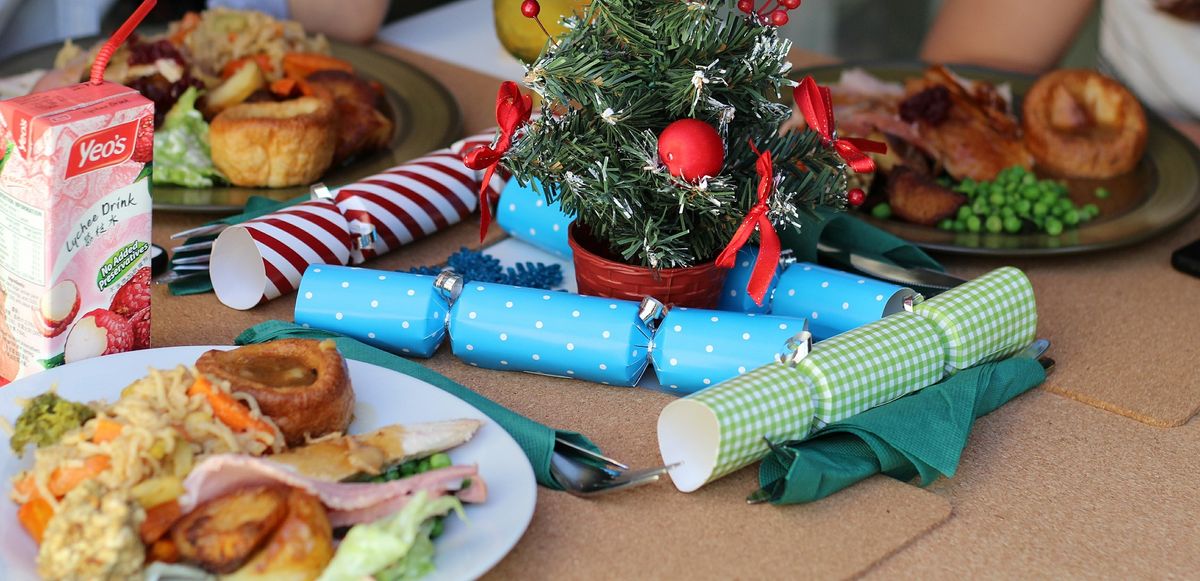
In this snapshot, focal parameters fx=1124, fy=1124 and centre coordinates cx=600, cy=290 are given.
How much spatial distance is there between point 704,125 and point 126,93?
Result: 484mm

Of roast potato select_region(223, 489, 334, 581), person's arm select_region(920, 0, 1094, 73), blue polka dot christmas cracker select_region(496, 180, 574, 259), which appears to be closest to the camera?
roast potato select_region(223, 489, 334, 581)

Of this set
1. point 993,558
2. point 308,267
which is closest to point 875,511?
point 993,558

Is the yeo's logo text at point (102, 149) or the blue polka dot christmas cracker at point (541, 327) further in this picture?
the blue polka dot christmas cracker at point (541, 327)

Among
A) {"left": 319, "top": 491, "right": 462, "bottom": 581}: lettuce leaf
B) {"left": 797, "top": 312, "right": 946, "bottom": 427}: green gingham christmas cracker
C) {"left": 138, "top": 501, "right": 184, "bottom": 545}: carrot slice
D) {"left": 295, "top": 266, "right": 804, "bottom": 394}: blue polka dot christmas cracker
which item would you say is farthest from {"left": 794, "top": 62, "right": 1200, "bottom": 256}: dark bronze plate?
{"left": 138, "top": 501, "right": 184, "bottom": 545}: carrot slice

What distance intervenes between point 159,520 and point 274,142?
30.1 inches

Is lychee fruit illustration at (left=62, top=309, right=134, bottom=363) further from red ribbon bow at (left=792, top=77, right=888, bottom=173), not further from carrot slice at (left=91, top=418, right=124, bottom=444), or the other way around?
red ribbon bow at (left=792, top=77, right=888, bottom=173)

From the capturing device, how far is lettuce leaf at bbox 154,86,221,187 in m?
1.43

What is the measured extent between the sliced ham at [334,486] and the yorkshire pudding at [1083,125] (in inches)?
45.1

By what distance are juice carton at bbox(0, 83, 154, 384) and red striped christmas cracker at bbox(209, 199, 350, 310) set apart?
0.19 meters

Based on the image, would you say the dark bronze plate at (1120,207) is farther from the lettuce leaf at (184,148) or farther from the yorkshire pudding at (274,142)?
the lettuce leaf at (184,148)

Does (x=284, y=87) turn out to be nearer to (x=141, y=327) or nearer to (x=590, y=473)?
(x=141, y=327)

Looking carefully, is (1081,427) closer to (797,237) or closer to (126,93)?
(797,237)

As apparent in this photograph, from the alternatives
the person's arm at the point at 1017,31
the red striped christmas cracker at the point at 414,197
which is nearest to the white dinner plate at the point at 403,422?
A: the red striped christmas cracker at the point at 414,197

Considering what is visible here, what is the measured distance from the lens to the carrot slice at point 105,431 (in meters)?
0.79
